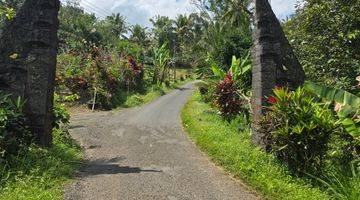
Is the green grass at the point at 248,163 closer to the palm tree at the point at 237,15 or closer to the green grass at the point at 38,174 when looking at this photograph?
the green grass at the point at 38,174

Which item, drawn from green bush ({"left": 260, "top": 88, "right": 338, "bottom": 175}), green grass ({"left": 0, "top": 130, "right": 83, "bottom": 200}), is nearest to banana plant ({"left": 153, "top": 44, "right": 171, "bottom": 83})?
green grass ({"left": 0, "top": 130, "right": 83, "bottom": 200})

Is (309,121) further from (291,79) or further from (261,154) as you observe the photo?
(291,79)

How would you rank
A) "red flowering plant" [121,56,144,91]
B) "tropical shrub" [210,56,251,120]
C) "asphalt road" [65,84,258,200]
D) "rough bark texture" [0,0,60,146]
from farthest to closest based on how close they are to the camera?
"red flowering plant" [121,56,144,91], "tropical shrub" [210,56,251,120], "rough bark texture" [0,0,60,146], "asphalt road" [65,84,258,200]

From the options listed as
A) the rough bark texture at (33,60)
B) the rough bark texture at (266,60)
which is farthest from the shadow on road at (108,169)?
the rough bark texture at (266,60)

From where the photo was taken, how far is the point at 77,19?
49.7 meters

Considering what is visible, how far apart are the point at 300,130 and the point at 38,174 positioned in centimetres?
482

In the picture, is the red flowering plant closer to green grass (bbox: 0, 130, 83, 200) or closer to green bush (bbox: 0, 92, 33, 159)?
green grass (bbox: 0, 130, 83, 200)

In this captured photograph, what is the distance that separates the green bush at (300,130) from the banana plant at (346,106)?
21 cm

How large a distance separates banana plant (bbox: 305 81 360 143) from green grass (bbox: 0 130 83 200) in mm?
5084

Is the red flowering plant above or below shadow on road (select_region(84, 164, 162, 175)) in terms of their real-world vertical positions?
above

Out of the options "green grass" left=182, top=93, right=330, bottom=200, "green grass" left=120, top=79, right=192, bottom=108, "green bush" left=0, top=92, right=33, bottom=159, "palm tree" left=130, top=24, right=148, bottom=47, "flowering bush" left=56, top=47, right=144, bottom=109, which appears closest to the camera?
"green grass" left=182, top=93, right=330, bottom=200

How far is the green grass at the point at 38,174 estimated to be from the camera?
6.94 m

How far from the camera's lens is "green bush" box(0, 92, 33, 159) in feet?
27.1

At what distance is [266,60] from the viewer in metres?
10.3
